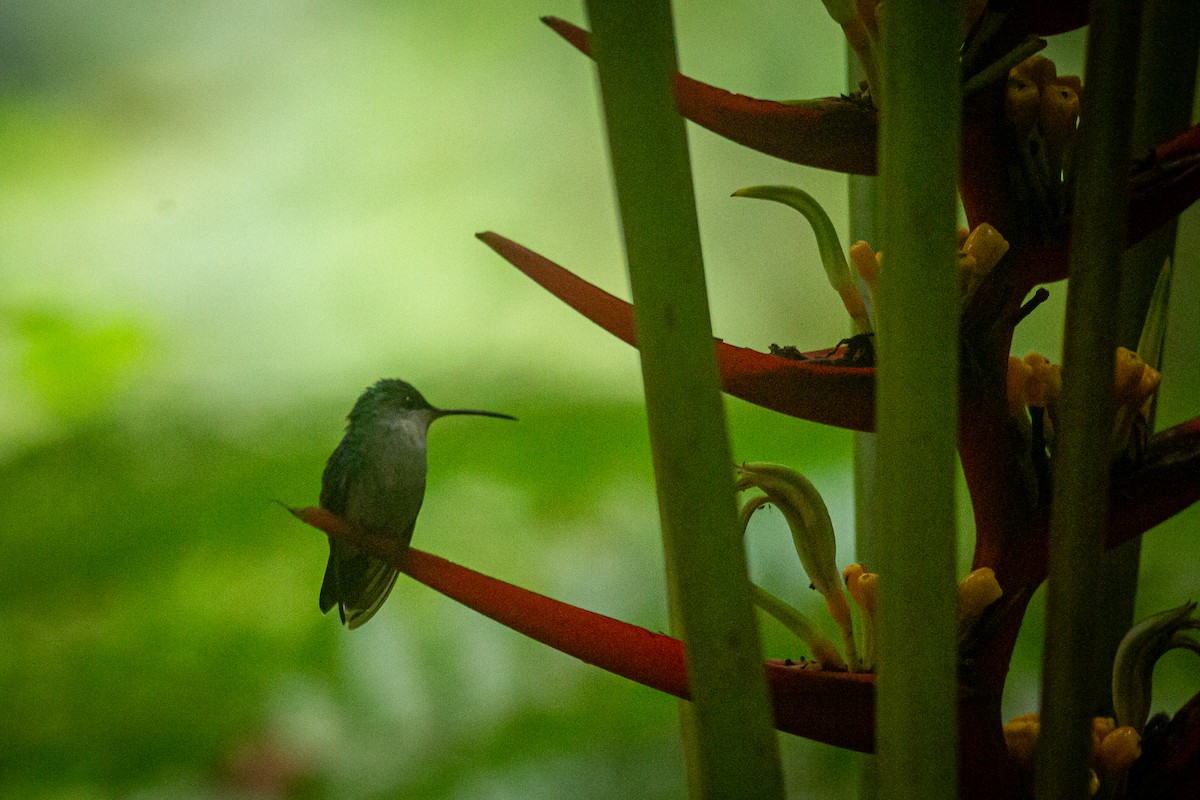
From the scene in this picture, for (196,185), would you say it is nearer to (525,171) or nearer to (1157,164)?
(525,171)

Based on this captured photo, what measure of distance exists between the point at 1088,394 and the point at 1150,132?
286 mm

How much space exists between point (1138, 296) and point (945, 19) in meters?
0.29

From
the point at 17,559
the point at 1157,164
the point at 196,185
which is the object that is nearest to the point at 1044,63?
the point at 1157,164

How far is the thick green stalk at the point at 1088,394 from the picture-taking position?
9.7 inches

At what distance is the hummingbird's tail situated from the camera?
0.49 meters

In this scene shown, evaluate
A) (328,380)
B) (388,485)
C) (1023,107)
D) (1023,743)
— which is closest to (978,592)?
(1023,743)

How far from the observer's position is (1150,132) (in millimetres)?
468

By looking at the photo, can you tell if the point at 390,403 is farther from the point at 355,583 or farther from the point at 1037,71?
the point at 1037,71

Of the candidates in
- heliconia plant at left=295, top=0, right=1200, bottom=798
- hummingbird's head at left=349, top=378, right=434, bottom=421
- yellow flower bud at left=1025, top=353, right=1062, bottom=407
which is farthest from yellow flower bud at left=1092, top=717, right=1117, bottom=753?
hummingbird's head at left=349, top=378, right=434, bottom=421

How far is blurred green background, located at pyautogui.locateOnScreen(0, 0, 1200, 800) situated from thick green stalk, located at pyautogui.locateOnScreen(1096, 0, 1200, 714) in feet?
0.77

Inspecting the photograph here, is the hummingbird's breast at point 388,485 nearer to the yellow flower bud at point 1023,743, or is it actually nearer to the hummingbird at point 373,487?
the hummingbird at point 373,487

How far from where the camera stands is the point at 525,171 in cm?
71

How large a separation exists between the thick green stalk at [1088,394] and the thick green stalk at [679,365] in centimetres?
8

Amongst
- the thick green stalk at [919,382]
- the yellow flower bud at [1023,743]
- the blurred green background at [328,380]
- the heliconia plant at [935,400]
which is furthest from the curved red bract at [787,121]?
the blurred green background at [328,380]
